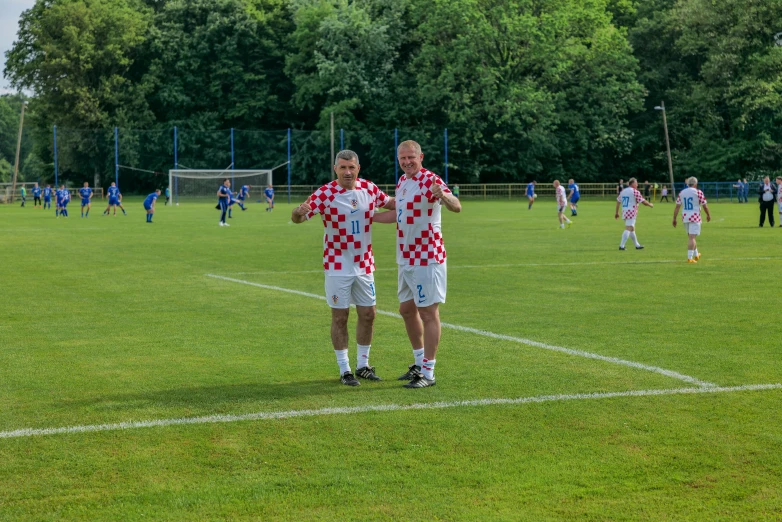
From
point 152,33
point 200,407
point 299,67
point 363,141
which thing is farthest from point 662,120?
point 200,407

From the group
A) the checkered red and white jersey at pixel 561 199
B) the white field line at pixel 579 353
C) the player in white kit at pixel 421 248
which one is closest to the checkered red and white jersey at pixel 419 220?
the player in white kit at pixel 421 248

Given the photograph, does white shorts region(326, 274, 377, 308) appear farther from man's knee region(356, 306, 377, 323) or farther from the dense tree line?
the dense tree line

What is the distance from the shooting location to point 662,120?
255 ft

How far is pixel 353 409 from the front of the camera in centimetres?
702

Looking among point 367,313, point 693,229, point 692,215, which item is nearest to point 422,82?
point 692,215

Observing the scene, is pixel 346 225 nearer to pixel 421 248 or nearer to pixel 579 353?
pixel 421 248

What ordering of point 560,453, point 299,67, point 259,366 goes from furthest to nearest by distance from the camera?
point 299,67 → point 259,366 → point 560,453

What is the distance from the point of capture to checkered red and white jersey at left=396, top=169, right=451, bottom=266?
26.0 feet

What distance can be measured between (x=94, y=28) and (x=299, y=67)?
54.8ft

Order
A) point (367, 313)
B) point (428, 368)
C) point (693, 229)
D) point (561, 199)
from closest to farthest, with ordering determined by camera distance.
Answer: point (428, 368), point (367, 313), point (693, 229), point (561, 199)

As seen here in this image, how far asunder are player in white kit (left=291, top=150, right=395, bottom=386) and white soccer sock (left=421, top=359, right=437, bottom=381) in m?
A: 0.44

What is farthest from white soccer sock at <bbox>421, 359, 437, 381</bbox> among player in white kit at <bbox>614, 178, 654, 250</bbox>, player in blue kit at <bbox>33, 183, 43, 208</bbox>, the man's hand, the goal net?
player in blue kit at <bbox>33, 183, 43, 208</bbox>

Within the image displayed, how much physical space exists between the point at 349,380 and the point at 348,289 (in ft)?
2.31

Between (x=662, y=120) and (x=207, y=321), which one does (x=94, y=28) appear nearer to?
(x=662, y=120)
